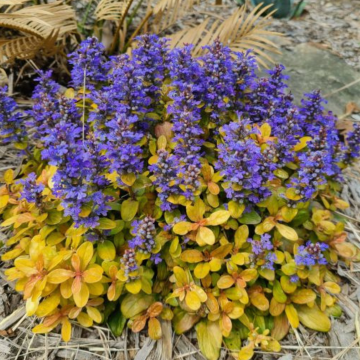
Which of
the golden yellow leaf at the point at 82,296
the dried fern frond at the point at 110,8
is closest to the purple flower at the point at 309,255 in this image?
the golden yellow leaf at the point at 82,296

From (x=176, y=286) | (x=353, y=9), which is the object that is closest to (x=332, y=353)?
(x=176, y=286)

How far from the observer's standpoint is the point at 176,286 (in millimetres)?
2475

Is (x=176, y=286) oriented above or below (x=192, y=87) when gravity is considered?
below

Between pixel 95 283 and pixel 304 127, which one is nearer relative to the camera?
pixel 95 283

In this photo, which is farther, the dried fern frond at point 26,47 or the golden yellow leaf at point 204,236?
the dried fern frond at point 26,47

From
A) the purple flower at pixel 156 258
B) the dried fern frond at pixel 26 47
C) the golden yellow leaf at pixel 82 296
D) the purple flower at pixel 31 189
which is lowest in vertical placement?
the golden yellow leaf at pixel 82 296

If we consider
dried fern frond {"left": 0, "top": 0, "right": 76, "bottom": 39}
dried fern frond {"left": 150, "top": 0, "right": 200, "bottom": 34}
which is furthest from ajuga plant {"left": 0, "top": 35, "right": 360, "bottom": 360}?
dried fern frond {"left": 150, "top": 0, "right": 200, "bottom": 34}

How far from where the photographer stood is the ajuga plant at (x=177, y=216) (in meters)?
2.28

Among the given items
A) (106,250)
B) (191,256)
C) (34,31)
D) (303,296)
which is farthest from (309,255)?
(34,31)

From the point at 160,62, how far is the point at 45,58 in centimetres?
215

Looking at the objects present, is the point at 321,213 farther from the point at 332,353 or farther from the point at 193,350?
the point at 193,350

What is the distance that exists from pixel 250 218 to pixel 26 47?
2.69m

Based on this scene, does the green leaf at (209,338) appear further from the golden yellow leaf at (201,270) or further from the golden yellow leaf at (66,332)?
the golden yellow leaf at (66,332)

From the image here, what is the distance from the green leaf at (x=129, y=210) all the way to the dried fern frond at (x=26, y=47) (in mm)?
1852
